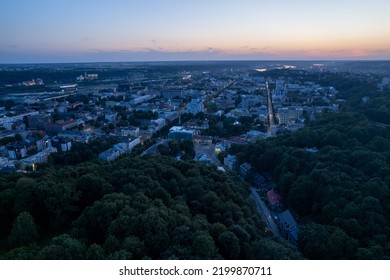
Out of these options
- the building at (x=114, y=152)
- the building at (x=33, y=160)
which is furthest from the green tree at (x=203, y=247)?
the building at (x=33, y=160)

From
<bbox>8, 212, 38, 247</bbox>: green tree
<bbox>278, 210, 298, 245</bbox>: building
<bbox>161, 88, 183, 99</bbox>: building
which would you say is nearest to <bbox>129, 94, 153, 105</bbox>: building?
<bbox>161, 88, 183, 99</bbox>: building

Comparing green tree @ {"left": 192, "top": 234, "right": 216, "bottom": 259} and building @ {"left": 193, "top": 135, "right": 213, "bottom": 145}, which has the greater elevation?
green tree @ {"left": 192, "top": 234, "right": 216, "bottom": 259}

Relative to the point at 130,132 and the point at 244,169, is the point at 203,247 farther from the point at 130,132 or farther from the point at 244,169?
the point at 130,132

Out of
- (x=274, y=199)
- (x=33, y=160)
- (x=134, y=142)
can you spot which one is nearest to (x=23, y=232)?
(x=274, y=199)

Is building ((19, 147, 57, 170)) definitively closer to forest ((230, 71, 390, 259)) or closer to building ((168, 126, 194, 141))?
building ((168, 126, 194, 141))

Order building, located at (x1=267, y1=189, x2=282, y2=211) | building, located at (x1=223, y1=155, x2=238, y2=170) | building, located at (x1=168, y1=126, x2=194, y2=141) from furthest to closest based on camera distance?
building, located at (x1=168, y1=126, x2=194, y2=141)
building, located at (x1=223, y1=155, x2=238, y2=170)
building, located at (x1=267, y1=189, x2=282, y2=211)
